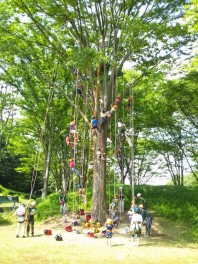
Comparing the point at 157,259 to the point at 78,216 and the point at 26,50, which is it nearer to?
the point at 78,216

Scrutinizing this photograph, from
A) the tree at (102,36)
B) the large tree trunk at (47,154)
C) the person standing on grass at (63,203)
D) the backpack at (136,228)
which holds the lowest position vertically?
the backpack at (136,228)

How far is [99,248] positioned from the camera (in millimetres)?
9664

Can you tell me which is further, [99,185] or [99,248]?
[99,185]

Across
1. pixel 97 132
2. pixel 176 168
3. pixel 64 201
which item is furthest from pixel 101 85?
pixel 176 168

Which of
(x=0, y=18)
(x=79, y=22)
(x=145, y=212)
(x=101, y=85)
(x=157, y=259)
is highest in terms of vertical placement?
(x=0, y=18)

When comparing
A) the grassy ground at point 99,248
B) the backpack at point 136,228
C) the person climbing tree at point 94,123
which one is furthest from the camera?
the person climbing tree at point 94,123

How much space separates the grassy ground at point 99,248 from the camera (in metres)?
8.20

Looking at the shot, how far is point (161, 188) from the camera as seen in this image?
57.3ft

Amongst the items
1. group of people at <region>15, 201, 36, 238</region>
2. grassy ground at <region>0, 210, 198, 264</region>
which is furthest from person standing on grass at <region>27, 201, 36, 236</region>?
grassy ground at <region>0, 210, 198, 264</region>

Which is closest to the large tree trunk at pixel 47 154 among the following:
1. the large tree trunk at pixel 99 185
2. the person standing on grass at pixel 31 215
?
the large tree trunk at pixel 99 185

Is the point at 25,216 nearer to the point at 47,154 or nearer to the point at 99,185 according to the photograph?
the point at 99,185

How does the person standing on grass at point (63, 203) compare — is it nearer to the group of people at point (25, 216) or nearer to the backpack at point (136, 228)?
the group of people at point (25, 216)

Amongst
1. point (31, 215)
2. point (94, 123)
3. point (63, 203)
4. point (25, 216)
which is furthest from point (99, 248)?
point (63, 203)

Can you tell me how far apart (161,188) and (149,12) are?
32.3 ft
